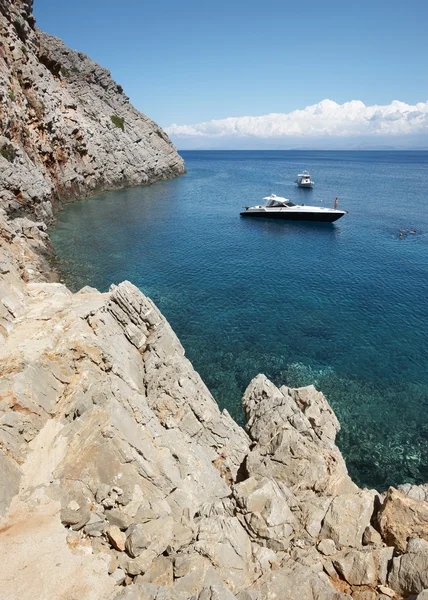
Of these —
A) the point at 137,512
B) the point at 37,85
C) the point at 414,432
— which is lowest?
the point at 414,432

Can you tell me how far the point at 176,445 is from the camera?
17625mm

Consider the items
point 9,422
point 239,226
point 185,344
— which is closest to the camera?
point 9,422

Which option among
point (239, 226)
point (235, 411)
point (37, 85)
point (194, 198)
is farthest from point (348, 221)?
point (37, 85)

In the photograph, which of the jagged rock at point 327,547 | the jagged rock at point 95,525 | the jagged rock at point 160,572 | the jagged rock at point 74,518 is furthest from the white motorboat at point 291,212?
the jagged rock at point 74,518

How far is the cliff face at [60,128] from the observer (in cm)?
6253

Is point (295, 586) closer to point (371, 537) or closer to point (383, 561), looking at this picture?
point (383, 561)

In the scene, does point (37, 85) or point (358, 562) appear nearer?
point (358, 562)

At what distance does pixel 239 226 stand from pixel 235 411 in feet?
182

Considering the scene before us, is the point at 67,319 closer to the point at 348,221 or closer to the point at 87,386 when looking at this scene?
the point at 87,386

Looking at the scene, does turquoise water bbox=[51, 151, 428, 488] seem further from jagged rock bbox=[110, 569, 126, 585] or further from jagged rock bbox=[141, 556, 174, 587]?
jagged rock bbox=[110, 569, 126, 585]

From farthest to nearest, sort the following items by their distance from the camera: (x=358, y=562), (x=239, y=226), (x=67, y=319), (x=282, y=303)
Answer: (x=239, y=226) → (x=282, y=303) → (x=67, y=319) → (x=358, y=562)

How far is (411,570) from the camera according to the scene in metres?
11.3

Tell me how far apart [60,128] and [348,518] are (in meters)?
93.2

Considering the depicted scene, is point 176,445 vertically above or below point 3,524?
below
